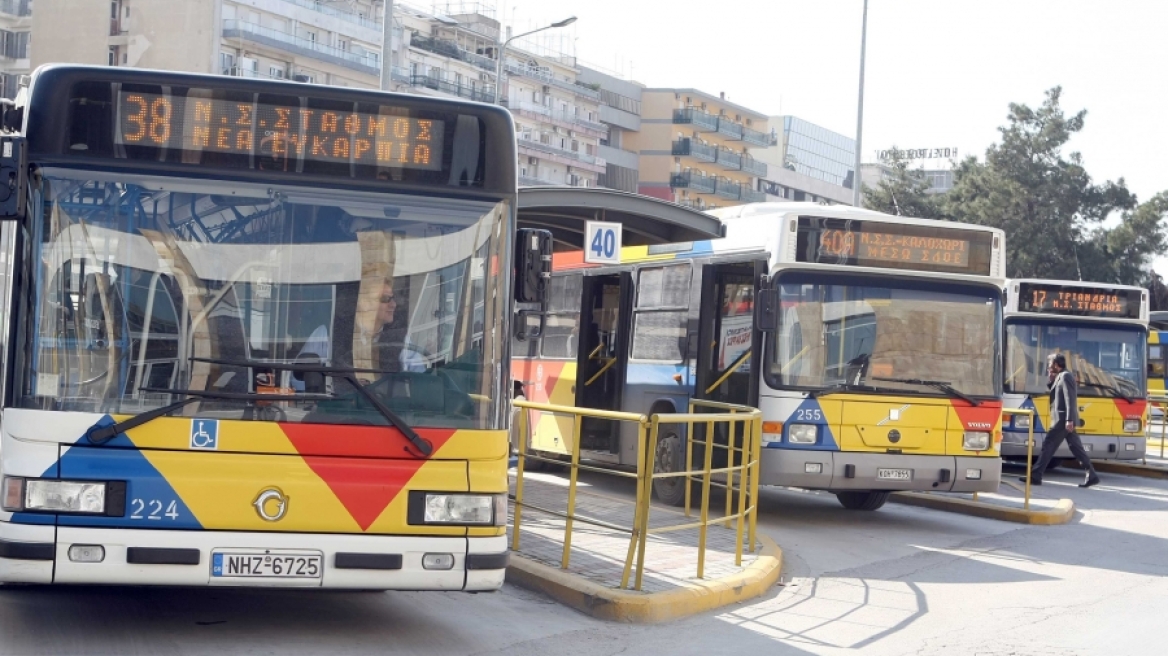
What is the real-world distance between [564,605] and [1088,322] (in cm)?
1531

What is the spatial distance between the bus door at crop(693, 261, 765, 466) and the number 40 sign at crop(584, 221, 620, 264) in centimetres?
139

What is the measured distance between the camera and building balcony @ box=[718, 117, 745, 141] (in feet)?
333

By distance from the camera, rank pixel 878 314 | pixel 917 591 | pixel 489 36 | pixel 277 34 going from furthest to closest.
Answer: pixel 489 36 < pixel 277 34 < pixel 878 314 < pixel 917 591

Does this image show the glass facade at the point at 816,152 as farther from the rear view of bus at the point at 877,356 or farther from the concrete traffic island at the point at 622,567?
the concrete traffic island at the point at 622,567

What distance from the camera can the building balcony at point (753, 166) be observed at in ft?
344

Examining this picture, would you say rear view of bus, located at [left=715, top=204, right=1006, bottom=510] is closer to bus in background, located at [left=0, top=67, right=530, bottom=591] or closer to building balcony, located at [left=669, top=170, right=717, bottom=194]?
bus in background, located at [left=0, top=67, right=530, bottom=591]

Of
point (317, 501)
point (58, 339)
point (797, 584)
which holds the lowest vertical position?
point (797, 584)

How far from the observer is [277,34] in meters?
67.7

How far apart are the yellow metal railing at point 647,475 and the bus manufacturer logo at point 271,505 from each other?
2541mm

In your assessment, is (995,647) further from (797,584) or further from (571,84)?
(571,84)

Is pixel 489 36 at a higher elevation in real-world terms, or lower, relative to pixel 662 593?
higher

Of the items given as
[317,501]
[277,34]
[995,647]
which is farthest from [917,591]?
[277,34]

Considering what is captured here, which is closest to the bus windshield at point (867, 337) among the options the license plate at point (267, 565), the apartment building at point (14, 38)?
the license plate at point (267, 565)

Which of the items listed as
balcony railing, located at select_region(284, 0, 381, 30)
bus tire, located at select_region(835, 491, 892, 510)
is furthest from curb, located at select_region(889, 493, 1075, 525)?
balcony railing, located at select_region(284, 0, 381, 30)
